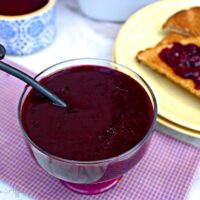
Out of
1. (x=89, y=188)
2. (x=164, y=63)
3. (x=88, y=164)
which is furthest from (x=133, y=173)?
(x=164, y=63)

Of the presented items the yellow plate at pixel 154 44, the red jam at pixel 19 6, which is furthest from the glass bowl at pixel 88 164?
the red jam at pixel 19 6

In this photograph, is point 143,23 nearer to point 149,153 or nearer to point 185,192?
point 149,153

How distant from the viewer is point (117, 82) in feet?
3.05

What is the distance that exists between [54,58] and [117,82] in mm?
413

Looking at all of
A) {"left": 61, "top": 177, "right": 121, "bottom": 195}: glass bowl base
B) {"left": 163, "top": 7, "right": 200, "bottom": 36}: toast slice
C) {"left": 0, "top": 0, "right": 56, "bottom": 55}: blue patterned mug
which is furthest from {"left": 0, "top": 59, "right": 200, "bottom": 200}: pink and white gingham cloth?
{"left": 163, "top": 7, "right": 200, "bottom": 36}: toast slice

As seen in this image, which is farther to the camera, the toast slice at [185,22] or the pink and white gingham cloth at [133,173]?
the toast slice at [185,22]

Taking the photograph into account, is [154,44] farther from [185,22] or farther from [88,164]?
[88,164]

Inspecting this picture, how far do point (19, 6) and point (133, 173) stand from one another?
632 millimetres

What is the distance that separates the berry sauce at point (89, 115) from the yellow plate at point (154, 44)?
0.16 m

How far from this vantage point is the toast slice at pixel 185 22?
129cm

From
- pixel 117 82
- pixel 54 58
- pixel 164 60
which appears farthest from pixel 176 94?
pixel 54 58

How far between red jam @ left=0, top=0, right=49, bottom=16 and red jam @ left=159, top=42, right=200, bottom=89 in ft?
1.34

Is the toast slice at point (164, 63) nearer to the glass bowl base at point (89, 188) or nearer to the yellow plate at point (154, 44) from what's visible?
the yellow plate at point (154, 44)

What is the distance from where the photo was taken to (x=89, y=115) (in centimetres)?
85
